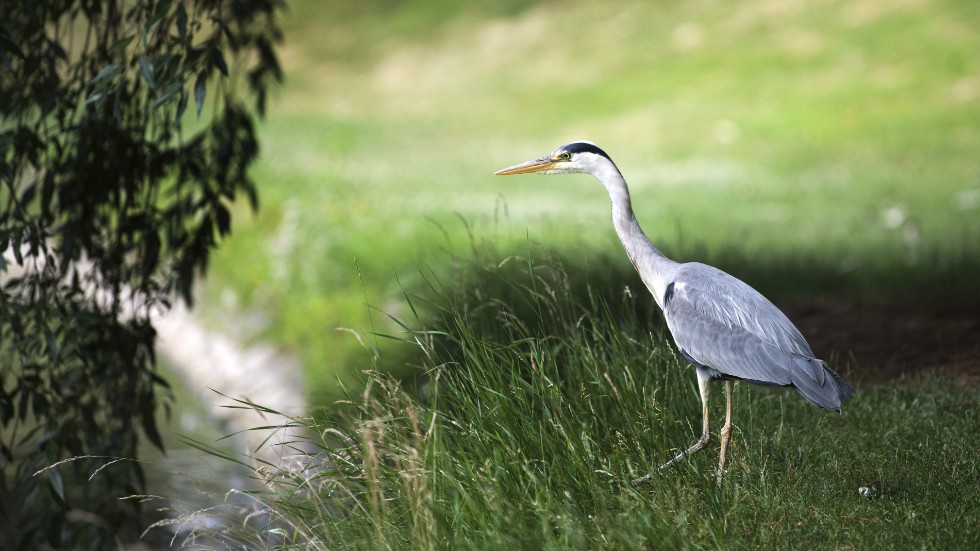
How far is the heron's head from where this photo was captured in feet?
16.1

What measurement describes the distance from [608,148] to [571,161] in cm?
1671

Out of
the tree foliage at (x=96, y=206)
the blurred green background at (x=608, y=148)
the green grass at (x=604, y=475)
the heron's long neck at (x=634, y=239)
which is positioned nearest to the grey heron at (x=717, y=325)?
the heron's long neck at (x=634, y=239)

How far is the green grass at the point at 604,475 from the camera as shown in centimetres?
400

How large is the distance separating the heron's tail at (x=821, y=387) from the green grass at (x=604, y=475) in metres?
0.38

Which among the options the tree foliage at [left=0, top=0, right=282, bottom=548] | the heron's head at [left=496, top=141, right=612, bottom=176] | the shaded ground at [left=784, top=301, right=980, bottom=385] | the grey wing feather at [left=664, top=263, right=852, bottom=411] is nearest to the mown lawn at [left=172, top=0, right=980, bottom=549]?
the shaded ground at [left=784, top=301, right=980, bottom=385]

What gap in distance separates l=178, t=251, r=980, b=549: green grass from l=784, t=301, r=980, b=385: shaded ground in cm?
141

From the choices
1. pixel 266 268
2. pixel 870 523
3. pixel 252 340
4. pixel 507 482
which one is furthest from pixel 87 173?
pixel 266 268

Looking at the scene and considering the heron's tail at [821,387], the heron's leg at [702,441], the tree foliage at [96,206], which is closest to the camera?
the heron's tail at [821,387]

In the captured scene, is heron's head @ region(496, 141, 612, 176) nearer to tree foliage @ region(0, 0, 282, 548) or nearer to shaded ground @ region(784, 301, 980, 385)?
tree foliage @ region(0, 0, 282, 548)

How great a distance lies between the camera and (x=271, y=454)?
9523 mm

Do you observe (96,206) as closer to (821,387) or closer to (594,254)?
(594,254)

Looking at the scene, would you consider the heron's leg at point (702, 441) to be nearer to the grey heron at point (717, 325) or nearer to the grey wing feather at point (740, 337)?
the grey heron at point (717, 325)

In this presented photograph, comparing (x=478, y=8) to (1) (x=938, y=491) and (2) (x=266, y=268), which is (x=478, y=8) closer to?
(2) (x=266, y=268)

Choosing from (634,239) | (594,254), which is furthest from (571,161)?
(594,254)
